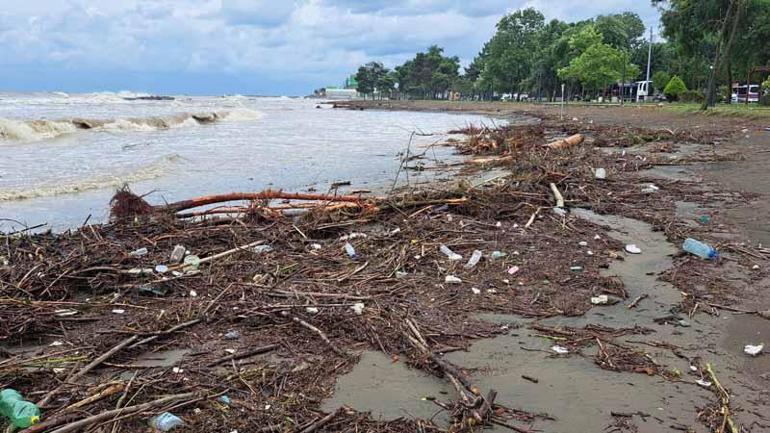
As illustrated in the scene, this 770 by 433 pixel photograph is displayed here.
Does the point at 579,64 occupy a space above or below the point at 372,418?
above

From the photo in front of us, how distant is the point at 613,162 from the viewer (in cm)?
1205

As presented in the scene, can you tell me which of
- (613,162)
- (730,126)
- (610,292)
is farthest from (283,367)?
(730,126)

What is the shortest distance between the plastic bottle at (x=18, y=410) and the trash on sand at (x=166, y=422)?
21.5 inches

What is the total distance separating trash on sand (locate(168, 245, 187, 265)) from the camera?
209 inches

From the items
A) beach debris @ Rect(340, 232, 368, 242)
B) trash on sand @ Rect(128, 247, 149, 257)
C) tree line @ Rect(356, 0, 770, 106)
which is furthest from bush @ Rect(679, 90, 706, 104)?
trash on sand @ Rect(128, 247, 149, 257)

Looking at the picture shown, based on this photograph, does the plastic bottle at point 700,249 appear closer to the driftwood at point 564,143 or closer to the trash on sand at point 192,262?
the trash on sand at point 192,262

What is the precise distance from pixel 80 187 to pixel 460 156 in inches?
379

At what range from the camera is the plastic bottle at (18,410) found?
2.61 meters

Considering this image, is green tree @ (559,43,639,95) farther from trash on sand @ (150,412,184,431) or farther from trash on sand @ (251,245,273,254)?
trash on sand @ (150,412,184,431)

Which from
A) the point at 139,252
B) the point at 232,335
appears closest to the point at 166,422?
the point at 232,335

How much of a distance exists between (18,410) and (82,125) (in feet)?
101

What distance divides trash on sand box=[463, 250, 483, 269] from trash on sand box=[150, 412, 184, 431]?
3.12 metres

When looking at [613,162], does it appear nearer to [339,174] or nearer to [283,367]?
[339,174]

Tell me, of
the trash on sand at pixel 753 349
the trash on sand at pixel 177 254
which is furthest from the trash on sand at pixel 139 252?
the trash on sand at pixel 753 349
